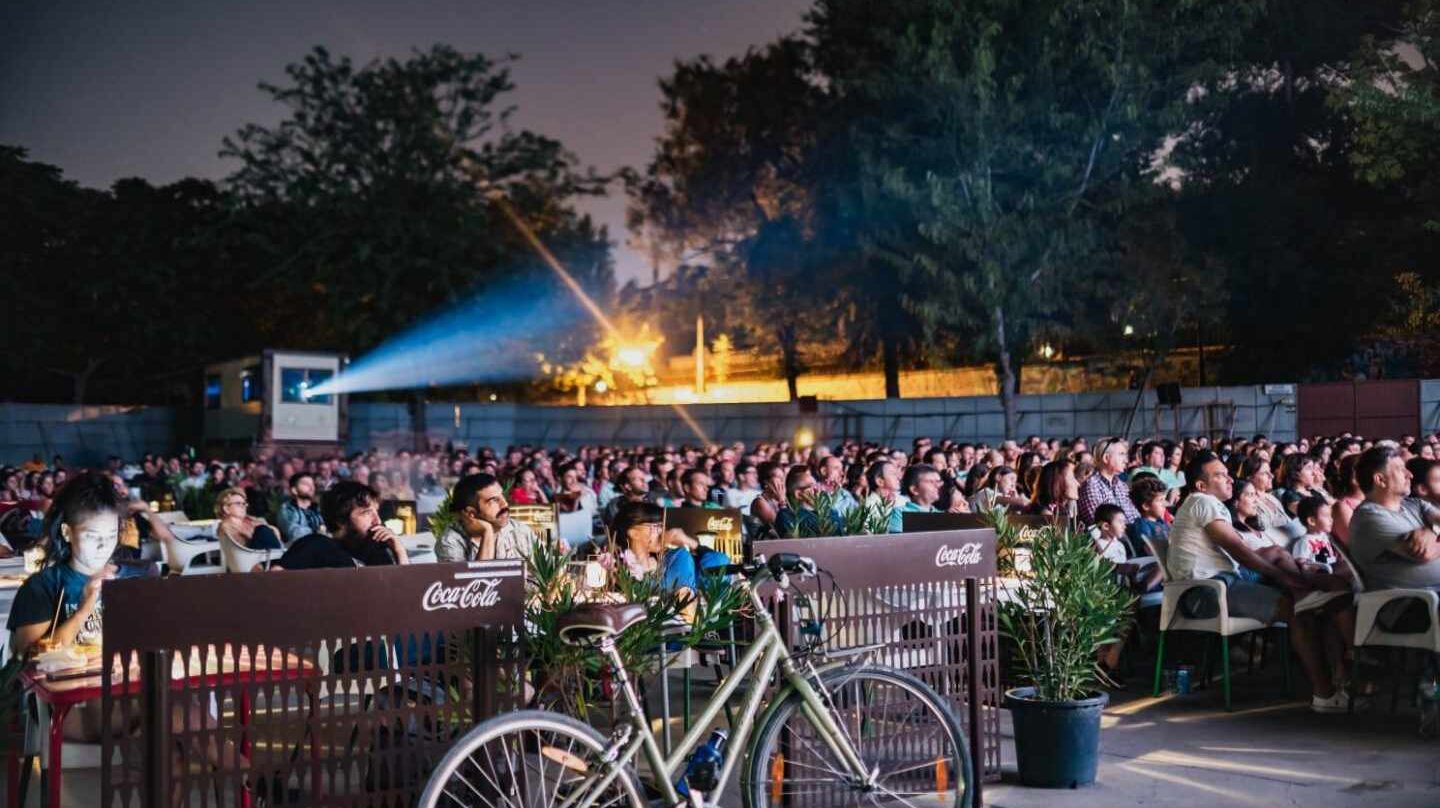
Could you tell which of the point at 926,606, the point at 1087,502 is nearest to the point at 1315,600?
the point at 1087,502

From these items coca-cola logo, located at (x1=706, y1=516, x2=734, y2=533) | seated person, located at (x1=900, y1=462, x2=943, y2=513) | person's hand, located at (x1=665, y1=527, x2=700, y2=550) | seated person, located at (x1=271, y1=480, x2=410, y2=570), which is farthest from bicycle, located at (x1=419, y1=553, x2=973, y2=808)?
seated person, located at (x1=900, y1=462, x2=943, y2=513)

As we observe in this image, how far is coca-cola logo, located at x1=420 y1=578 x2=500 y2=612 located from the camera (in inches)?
168

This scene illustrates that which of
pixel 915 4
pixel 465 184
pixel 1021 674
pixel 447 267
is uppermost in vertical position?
pixel 915 4

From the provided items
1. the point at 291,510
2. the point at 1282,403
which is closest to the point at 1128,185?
the point at 1282,403

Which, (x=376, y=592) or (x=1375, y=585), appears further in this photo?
(x=1375, y=585)

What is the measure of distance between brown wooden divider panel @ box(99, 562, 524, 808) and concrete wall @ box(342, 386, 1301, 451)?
30579 millimetres

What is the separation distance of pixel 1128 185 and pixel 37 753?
34568 mm

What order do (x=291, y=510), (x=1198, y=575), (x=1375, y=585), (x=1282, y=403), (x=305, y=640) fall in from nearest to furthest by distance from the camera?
1. (x=305, y=640)
2. (x=1375, y=585)
3. (x=1198, y=575)
4. (x=291, y=510)
5. (x=1282, y=403)

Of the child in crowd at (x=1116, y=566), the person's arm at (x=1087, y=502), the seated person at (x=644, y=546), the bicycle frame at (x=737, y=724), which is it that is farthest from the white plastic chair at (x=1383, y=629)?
the bicycle frame at (x=737, y=724)

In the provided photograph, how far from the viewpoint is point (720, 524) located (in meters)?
9.59

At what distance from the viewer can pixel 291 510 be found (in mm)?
12789

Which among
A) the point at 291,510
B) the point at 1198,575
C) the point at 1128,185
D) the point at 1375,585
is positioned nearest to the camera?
the point at 1375,585

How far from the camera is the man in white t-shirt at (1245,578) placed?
825 centimetres

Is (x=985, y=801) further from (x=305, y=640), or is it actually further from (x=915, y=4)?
(x=915, y=4)
